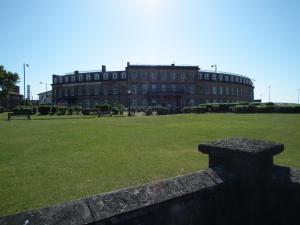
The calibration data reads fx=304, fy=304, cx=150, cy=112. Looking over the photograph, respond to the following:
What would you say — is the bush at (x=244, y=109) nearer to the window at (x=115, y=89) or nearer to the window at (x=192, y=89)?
the window at (x=192, y=89)

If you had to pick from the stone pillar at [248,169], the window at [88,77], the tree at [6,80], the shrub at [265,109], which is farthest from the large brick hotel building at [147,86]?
the stone pillar at [248,169]

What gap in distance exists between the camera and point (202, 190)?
312 centimetres

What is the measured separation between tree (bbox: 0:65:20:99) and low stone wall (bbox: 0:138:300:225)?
6271cm

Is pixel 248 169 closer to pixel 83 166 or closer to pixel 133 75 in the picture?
pixel 83 166

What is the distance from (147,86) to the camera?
81188 mm

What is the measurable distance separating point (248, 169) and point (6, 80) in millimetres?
64041

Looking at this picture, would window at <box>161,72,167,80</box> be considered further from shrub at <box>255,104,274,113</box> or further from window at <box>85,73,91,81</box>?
shrub at <box>255,104,274,113</box>

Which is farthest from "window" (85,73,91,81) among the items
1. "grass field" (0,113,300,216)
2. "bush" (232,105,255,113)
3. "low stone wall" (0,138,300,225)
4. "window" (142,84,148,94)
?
"low stone wall" (0,138,300,225)

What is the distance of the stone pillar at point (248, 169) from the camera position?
11.4 feet

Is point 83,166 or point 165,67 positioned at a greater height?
point 165,67

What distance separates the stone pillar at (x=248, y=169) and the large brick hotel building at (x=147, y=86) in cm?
7138

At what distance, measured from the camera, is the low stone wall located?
2.40 metres

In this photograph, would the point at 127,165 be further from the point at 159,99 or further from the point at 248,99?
the point at 248,99

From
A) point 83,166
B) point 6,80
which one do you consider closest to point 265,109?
point 83,166
